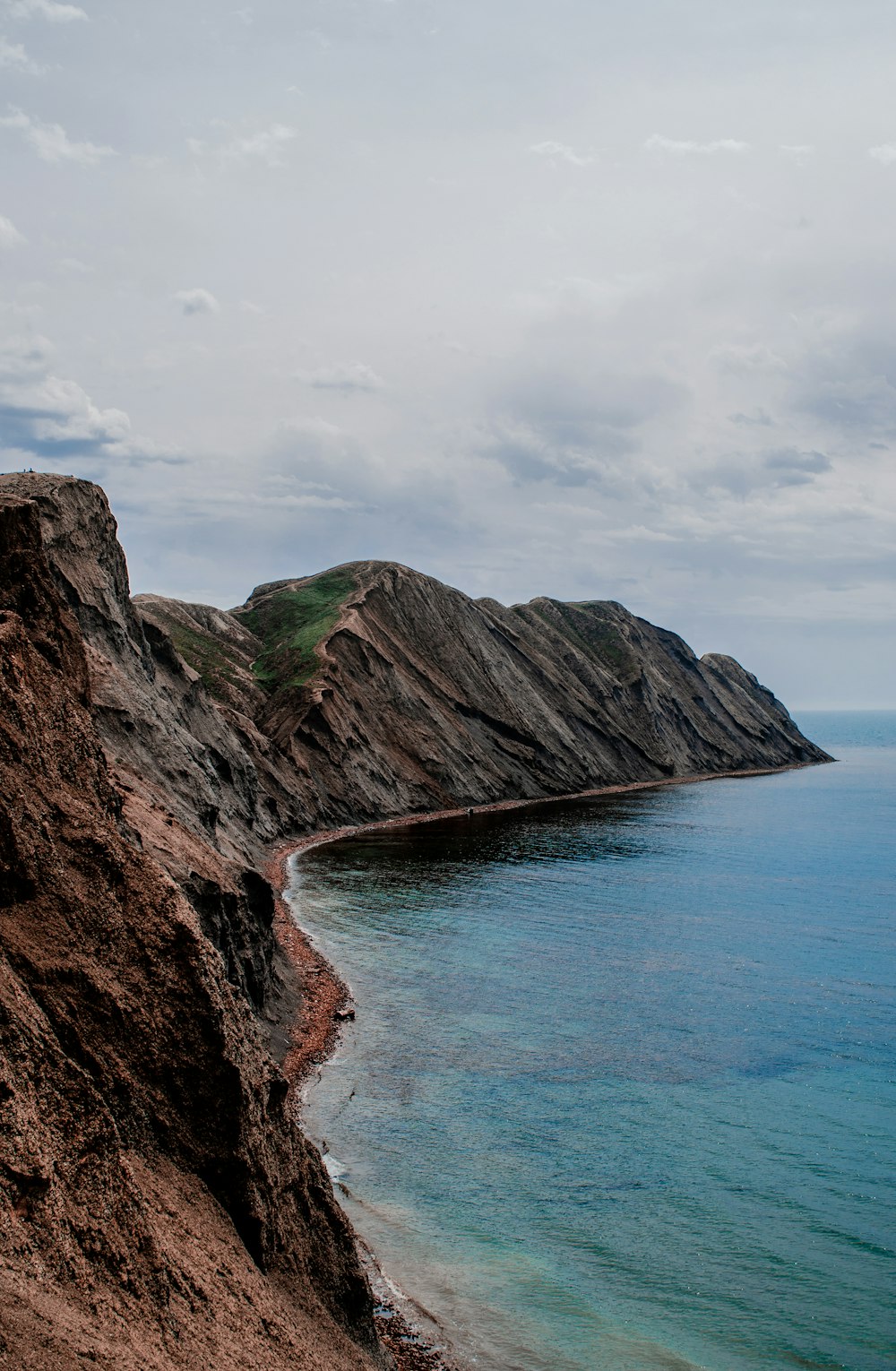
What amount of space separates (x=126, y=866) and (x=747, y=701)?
641 ft

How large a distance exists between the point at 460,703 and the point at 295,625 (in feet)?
83.8

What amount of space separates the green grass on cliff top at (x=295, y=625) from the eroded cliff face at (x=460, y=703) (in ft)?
1.20

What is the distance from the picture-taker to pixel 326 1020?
34438mm

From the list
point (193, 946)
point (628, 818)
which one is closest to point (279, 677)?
point (628, 818)

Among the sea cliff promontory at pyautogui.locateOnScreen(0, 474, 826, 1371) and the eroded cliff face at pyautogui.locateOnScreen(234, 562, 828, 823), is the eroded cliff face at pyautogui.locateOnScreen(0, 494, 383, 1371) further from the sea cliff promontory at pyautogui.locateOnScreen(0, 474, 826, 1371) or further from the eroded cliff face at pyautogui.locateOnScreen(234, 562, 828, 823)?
the eroded cliff face at pyautogui.locateOnScreen(234, 562, 828, 823)

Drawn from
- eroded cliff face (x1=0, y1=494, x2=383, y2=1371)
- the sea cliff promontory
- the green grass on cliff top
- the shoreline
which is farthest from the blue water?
the green grass on cliff top

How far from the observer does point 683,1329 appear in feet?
59.7

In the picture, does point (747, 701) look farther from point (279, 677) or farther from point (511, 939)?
point (511, 939)

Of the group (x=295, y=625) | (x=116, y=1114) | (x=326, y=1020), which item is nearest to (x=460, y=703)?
(x=295, y=625)

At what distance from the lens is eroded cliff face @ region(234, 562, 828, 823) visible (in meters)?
94.1

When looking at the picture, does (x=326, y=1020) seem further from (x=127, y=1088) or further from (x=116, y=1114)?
(x=116, y=1114)

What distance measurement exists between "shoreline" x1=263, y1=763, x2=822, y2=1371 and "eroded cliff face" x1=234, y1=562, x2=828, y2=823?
24.0 ft

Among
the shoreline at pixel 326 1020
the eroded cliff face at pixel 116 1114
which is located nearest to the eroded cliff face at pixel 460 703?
the shoreline at pixel 326 1020

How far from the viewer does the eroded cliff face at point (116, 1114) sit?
9.59 meters
